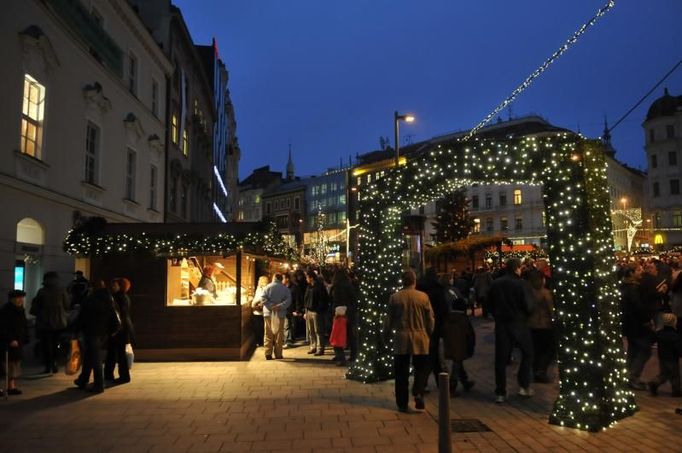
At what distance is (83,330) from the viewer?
8.94m

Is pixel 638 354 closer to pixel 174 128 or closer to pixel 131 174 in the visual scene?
pixel 131 174

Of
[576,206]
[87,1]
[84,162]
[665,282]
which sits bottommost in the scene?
[665,282]

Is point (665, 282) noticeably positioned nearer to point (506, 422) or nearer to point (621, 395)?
point (621, 395)

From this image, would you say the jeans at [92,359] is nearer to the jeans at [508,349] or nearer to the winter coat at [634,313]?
the jeans at [508,349]

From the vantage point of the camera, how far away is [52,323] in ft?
34.5

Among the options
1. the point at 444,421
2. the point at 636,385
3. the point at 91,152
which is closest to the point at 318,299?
the point at 636,385

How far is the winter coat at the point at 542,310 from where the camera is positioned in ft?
29.7

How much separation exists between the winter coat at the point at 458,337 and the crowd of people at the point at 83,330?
5.33m

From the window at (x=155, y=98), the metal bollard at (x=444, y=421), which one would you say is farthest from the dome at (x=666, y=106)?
the metal bollard at (x=444, y=421)

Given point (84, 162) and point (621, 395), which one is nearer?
point (621, 395)

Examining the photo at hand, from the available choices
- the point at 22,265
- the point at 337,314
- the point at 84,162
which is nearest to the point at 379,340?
the point at 337,314

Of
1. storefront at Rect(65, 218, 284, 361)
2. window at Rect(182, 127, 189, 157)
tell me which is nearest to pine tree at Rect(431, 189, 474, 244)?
window at Rect(182, 127, 189, 157)

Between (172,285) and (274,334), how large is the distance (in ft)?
8.11

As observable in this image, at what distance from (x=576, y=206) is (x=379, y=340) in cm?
399
